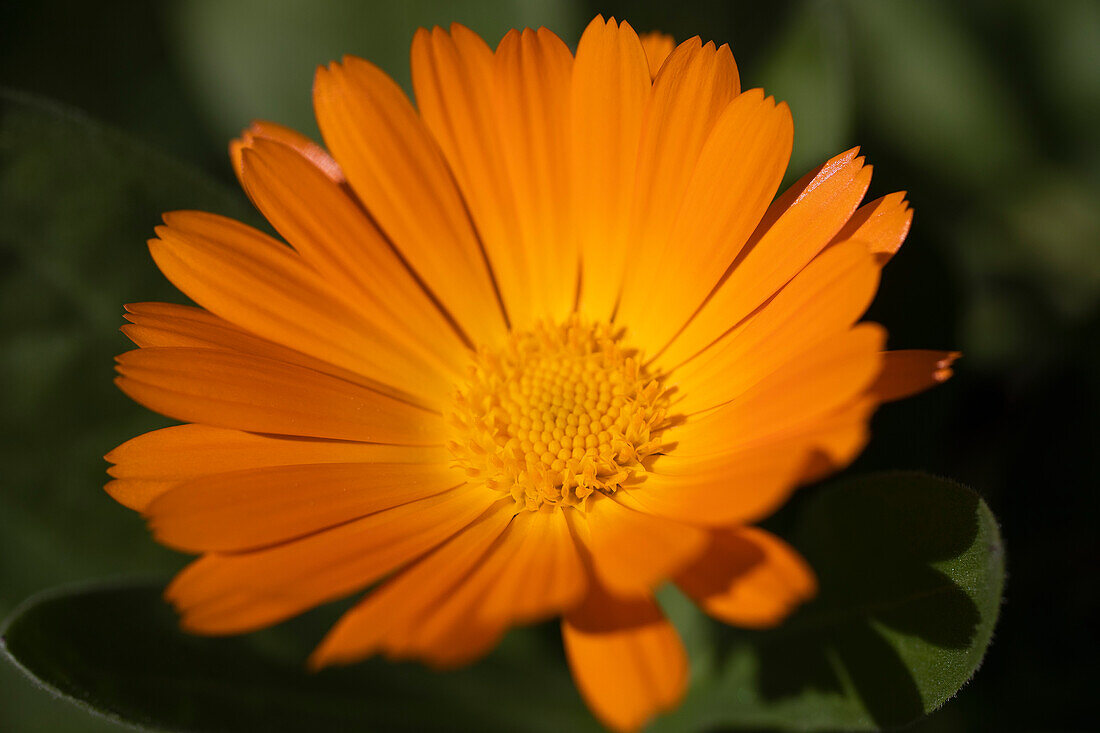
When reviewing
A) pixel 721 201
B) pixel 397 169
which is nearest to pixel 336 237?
pixel 397 169

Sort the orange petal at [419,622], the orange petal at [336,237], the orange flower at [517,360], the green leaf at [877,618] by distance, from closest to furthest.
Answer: the orange petal at [419,622] < the orange flower at [517,360] < the green leaf at [877,618] < the orange petal at [336,237]

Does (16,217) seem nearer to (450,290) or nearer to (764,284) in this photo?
(450,290)

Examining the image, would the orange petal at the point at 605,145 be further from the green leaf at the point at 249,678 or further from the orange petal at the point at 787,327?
the green leaf at the point at 249,678

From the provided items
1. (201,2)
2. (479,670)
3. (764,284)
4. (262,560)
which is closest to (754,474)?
(764,284)

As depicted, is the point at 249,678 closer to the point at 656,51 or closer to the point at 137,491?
the point at 137,491

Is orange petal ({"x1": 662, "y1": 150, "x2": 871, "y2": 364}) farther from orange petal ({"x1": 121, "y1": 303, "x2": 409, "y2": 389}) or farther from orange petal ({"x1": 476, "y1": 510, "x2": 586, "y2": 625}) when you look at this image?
orange petal ({"x1": 121, "y1": 303, "x2": 409, "y2": 389})

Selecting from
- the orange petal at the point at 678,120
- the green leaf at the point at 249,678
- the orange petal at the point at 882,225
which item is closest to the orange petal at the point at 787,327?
the orange petal at the point at 882,225

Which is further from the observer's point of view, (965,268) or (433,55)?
(965,268)
